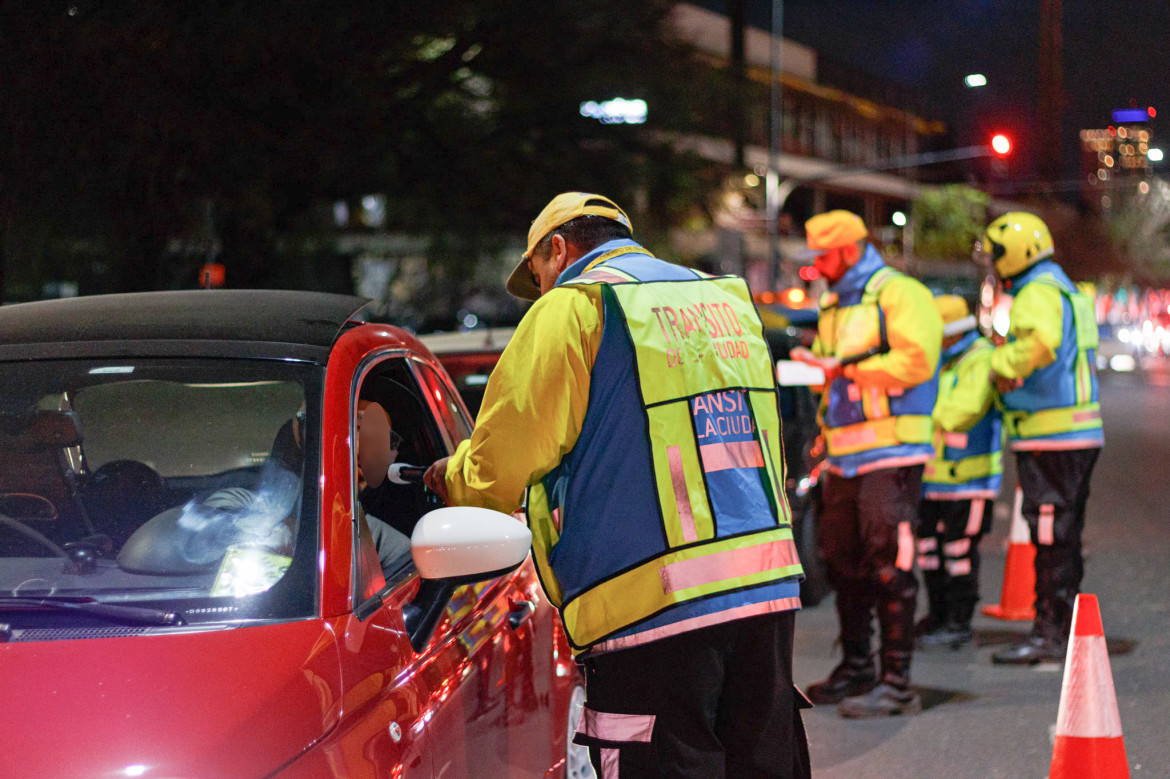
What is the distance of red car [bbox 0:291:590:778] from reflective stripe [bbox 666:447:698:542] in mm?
313

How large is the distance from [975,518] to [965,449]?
1.21 feet

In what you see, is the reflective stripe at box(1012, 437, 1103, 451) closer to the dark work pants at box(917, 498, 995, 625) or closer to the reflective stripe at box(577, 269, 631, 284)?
the dark work pants at box(917, 498, 995, 625)

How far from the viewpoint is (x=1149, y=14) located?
46.1ft

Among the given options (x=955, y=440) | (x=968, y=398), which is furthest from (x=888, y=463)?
(x=955, y=440)

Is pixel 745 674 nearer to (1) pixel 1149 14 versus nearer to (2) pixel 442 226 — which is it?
(1) pixel 1149 14

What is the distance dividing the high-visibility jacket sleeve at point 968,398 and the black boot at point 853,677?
1.72 metres

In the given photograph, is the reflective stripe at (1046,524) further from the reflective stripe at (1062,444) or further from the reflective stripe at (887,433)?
the reflective stripe at (887,433)

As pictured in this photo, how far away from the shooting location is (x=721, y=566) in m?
2.69

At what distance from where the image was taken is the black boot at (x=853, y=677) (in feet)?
19.6

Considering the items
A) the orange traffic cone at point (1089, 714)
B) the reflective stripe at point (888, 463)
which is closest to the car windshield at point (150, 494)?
the orange traffic cone at point (1089, 714)

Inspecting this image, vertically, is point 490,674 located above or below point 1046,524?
above

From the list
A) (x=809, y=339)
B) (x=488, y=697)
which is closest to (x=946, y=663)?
(x=809, y=339)

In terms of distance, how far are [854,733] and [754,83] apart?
17012 millimetres

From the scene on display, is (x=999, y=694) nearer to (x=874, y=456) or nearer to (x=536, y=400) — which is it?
(x=874, y=456)
